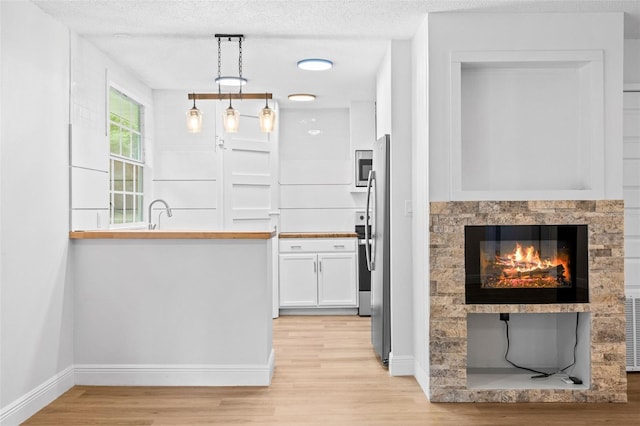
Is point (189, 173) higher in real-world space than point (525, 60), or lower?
lower

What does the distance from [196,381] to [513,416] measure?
2035 millimetres

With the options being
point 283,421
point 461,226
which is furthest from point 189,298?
point 461,226

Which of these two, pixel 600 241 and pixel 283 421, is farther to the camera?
pixel 600 241

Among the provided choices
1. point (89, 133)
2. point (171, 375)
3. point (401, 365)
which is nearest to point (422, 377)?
point (401, 365)

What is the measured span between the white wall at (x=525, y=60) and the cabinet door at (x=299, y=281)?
2979 mm

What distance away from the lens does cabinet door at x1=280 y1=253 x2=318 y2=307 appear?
6.35 m

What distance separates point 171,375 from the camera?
3.88 meters

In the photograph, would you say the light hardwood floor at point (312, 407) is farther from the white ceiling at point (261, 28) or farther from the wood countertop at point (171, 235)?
the white ceiling at point (261, 28)

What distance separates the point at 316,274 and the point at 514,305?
3.06 meters

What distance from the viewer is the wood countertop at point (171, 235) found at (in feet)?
12.5

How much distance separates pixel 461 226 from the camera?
11.7 feet

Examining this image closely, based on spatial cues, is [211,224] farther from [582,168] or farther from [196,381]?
[582,168]

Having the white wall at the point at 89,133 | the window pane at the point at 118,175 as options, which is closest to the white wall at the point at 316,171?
the window pane at the point at 118,175

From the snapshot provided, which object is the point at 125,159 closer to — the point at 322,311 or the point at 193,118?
the point at 193,118
